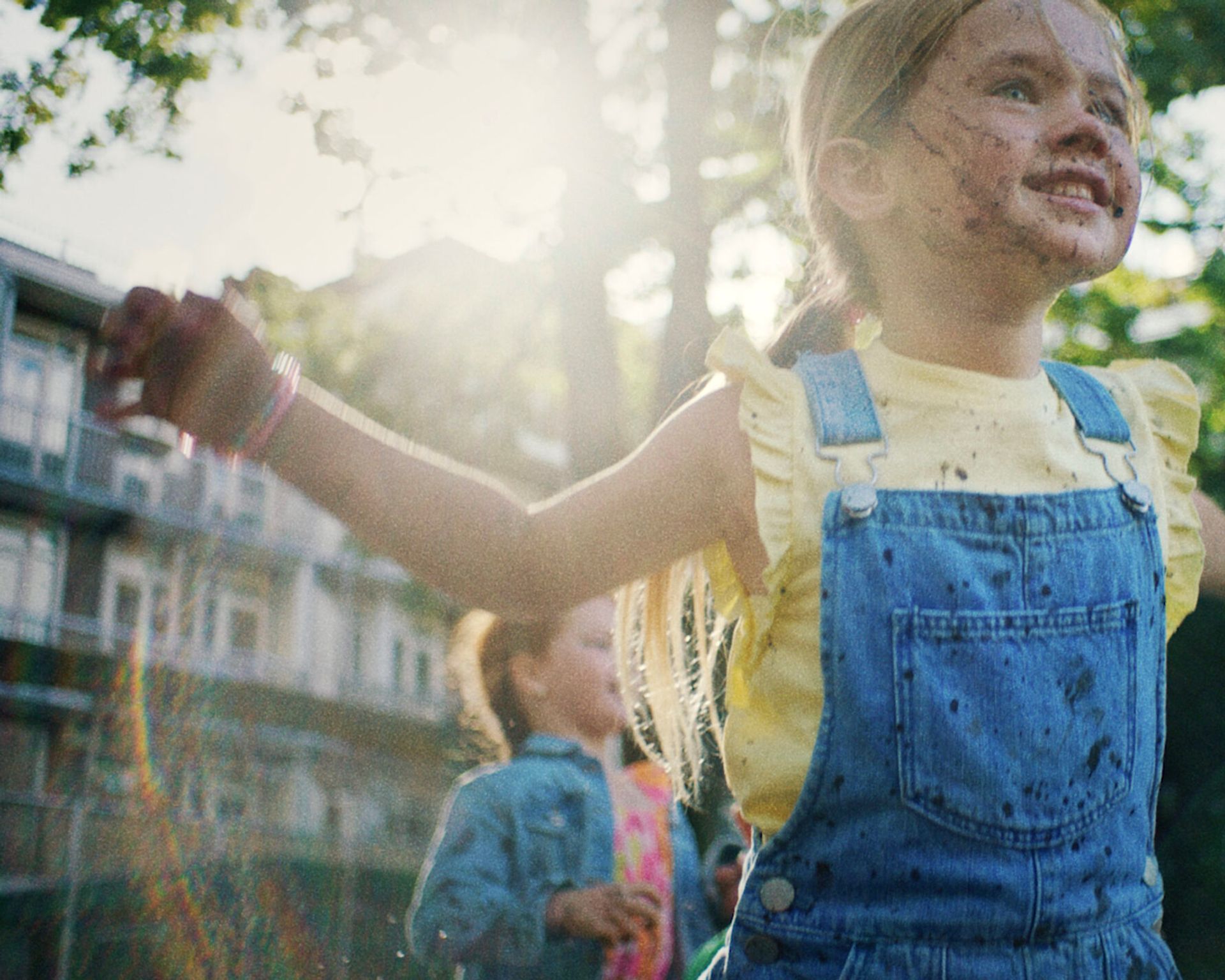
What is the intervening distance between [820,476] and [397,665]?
20.6 meters

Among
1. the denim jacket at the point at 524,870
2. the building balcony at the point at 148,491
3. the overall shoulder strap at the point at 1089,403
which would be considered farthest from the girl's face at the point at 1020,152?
the building balcony at the point at 148,491

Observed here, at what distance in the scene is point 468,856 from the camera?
249 cm

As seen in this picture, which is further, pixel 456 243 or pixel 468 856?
pixel 456 243

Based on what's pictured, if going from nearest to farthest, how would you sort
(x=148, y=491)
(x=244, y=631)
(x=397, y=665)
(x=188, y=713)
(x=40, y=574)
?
1. (x=188, y=713)
2. (x=40, y=574)
3. (x=148, y=491)
4. (x=244, y=631)
5. (x=397, y=665)

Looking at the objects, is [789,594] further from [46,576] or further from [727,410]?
[46,576]

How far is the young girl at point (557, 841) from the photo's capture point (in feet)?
7.77

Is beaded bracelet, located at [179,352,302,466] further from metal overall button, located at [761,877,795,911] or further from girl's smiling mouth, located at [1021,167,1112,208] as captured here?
girl's smiling mouth, located at [1021,167,1112,208]

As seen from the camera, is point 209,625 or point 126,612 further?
point 209,625

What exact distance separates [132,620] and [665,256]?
13.2 meters

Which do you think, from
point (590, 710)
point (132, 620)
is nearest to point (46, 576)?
point (132, 620)

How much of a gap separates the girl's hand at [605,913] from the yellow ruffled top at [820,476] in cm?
123

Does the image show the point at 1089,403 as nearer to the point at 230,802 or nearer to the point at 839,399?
the point at 839,399

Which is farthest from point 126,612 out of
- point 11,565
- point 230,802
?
point 230,802

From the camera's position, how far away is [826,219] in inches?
59.5
